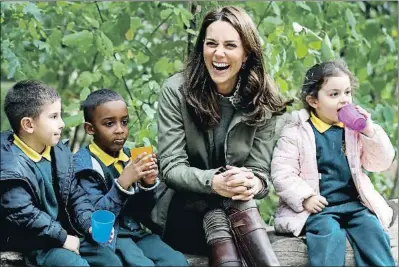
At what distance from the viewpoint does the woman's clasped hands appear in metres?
2.86

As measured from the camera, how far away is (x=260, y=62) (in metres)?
3.16

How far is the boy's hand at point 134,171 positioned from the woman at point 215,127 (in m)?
0.14

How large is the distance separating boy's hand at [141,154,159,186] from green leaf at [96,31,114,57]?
1.09 metres

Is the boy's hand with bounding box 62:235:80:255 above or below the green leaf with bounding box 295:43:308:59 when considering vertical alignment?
below

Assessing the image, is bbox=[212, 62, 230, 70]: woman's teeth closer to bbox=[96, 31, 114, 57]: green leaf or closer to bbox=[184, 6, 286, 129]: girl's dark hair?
bbox=[184, 6, 286, 129]: girl's dark hair

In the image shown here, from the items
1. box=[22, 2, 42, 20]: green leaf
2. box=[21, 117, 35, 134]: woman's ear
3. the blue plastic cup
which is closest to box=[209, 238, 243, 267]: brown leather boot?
the blue plastic cup

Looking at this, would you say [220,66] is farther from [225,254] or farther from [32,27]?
[32,27]

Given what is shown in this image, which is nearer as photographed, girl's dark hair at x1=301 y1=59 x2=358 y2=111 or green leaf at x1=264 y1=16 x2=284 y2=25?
girl's dark hair at x1=301 y1=59 x2=358 y2=111

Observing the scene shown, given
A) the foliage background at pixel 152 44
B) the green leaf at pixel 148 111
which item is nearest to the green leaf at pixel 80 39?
the foliage background at pixel 152 44

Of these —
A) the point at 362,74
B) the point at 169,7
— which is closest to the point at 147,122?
the point at 169,7

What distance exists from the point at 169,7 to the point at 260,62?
3.26 ft

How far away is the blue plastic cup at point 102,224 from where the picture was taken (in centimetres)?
277

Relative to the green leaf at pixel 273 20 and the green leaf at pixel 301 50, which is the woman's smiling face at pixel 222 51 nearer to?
the green leaf at pixel 301 50

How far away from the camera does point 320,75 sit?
10.3 feet
